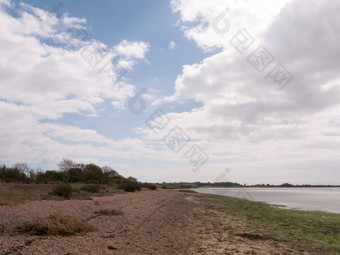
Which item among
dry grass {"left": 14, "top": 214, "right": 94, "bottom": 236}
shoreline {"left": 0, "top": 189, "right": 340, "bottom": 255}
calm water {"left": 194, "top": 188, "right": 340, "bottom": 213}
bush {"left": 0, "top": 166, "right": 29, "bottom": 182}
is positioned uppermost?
bush {"left": 0, "top": 166, "right": 29, "bottom": 182}

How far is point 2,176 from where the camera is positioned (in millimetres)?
39375

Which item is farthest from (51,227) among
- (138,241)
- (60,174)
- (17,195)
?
(60,174)

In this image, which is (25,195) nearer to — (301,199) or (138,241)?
(138,241)

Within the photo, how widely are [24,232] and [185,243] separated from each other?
5.87m

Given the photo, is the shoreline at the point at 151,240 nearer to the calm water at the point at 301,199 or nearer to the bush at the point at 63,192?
the bush at the point at 63,192

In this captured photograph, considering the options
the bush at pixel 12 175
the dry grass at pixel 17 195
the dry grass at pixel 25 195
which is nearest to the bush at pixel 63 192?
the dry grass at pixel 25 195

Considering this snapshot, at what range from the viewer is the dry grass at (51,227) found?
9.55m

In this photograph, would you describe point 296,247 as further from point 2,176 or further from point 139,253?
point 2,176

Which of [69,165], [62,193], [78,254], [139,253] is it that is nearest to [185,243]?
[139,253]

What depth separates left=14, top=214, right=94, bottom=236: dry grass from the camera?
9.55 metres

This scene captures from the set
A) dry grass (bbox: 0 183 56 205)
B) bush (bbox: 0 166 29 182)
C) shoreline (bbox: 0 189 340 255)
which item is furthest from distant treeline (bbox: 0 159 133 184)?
shoreline (bbox: 0 189 340 255)

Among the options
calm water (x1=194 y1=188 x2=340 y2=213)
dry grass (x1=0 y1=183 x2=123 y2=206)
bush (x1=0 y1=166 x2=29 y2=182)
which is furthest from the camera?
bush (x1=0 y1=166 x2=29 y2=182)

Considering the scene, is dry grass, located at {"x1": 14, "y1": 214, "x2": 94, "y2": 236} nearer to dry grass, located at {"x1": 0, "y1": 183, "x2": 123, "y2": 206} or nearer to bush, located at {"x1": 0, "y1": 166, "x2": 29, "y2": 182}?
dry grass, located at {"x1": 0, "y1": 183, "x2": 123, "y2": 206}

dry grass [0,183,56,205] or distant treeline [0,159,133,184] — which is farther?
distant treeline [0,159,133,184]
